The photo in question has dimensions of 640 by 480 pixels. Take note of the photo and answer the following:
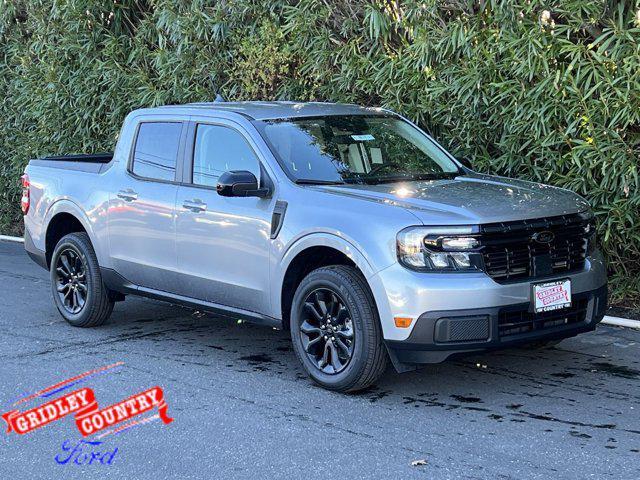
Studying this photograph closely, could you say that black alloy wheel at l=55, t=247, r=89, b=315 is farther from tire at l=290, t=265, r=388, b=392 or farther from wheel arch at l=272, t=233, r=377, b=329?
tire at l=290, t=265, r=388, b=392

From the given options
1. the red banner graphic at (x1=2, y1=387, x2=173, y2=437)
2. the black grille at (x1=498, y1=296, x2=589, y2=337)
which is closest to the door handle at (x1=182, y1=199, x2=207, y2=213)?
the red banner graphic at (x1=2, y1=387, x2=173, y2=437)

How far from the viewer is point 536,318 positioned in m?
6.16

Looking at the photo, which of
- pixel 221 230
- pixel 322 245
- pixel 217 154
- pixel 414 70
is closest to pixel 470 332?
pixel 322 245

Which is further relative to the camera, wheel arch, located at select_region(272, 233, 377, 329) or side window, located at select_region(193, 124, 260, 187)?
side window, located at select_region(193, 124, 260, 187)

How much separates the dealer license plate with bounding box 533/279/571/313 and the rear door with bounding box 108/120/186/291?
2.57 m

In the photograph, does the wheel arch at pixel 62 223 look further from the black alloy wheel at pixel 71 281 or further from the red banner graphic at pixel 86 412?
the red banner graphic at pixel 86 412

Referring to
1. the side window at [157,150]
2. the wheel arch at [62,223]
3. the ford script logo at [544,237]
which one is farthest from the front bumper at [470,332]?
the wheel arch at [62,223]

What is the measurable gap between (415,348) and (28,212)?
4265mm

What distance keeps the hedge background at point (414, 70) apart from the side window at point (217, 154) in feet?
8.58

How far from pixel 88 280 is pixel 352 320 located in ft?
9.42

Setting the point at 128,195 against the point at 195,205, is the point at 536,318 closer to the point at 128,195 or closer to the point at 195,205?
the point at 195,205

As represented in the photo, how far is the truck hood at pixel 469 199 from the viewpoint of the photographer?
6.02 m

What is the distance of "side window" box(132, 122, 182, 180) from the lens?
7629mm

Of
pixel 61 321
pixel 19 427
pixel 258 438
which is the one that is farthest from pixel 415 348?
pixel 61 321
